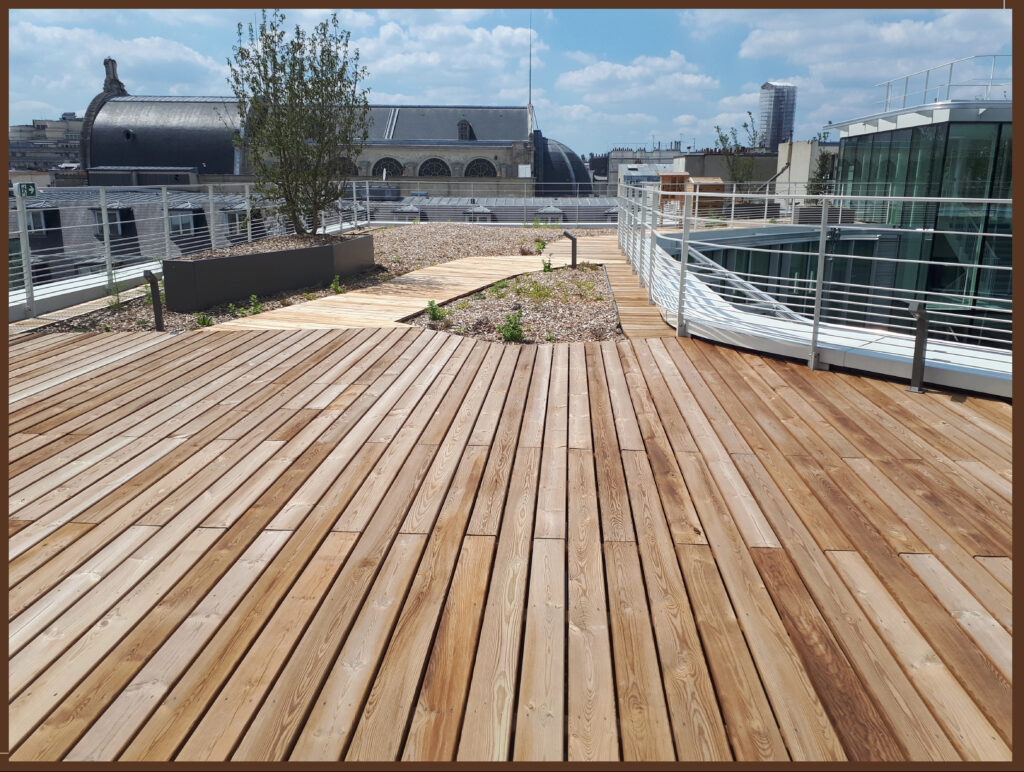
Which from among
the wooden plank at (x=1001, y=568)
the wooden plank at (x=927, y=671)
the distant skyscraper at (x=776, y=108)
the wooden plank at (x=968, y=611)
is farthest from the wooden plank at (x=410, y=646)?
the distant skyscraper at (x=776, y=108)

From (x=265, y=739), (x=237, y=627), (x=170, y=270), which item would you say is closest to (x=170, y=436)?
(x=237, y=627)

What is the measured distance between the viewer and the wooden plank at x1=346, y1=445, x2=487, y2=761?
6.62 ft

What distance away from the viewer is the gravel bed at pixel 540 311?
745 cm

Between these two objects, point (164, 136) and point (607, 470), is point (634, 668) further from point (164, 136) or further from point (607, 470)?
point (164, 136)

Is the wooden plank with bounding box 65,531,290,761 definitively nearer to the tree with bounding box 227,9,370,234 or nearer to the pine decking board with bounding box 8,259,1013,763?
the pine decking board with bounding box 8,259,1013,763

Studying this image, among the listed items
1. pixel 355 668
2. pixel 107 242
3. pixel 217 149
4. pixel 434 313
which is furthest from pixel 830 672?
pixel 217 149

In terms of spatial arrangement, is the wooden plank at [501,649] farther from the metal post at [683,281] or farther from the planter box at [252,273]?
the planter box at [252,273]

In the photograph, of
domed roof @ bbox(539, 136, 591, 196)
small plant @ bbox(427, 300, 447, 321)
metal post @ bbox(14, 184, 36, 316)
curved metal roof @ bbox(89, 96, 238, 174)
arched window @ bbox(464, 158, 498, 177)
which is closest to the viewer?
metal post @ bbox(14, 184, 36, 316)

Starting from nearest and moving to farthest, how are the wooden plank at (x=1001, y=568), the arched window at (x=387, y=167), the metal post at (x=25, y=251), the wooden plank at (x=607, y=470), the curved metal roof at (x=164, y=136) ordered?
the wooden plank at (x=1001, y=568), the wooden plank at (x=607, y=470), the metal post at (x=25, y=251), the arched window at (x=387, y=167), the curved metal roof at (x=164, y=136)

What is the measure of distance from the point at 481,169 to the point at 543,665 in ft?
179

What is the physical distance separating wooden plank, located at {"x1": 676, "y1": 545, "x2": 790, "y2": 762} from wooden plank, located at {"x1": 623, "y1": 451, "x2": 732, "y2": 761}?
0.03 meters

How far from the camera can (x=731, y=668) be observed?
7.49 ft

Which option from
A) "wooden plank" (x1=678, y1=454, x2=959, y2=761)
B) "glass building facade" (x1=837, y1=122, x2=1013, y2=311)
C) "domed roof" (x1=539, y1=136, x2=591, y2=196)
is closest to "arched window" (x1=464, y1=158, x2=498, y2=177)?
"domed roof" (x1=539, y1=136, x2=591, y2=196)

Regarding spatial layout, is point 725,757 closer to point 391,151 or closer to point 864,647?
point 864,647
